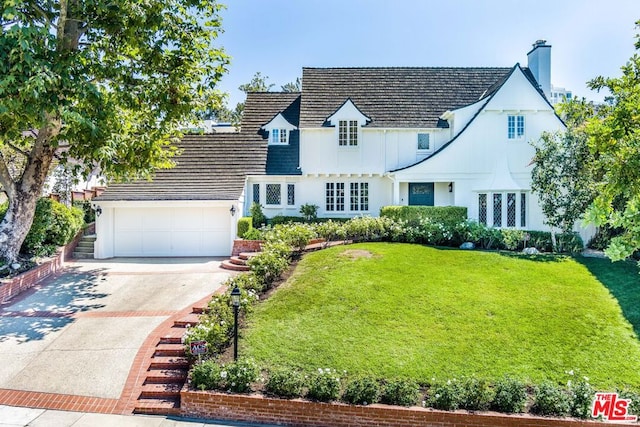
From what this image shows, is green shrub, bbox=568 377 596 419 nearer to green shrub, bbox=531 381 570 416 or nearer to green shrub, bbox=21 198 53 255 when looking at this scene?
green shrub, bbox=531 381 570 416

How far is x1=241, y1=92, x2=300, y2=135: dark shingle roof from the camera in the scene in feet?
78.8

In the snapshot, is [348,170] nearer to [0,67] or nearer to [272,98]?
[272,98]

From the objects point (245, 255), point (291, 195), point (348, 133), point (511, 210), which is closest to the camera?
point (245, 255)

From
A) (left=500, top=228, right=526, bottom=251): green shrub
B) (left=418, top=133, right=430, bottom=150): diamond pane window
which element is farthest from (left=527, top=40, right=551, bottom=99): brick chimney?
Answer: (left=500, top=228, right=526, bottom=251): green shrub

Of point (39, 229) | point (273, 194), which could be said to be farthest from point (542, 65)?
point (39, 229)

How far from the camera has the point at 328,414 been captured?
760cm

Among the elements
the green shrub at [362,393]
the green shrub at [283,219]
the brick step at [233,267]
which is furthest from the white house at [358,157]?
the green shrub at [362,393]

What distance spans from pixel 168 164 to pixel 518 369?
13.4 meters

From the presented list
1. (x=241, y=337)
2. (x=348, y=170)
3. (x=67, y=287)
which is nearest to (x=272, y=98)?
(x=348, y=170)

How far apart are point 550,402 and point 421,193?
575 inches

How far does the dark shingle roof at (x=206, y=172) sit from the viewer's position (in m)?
19.3

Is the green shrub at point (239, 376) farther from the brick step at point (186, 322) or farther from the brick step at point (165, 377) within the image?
the brick step at point (186, 322)

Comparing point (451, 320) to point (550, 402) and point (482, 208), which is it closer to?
point (550, 402)

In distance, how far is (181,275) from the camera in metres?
15.3
